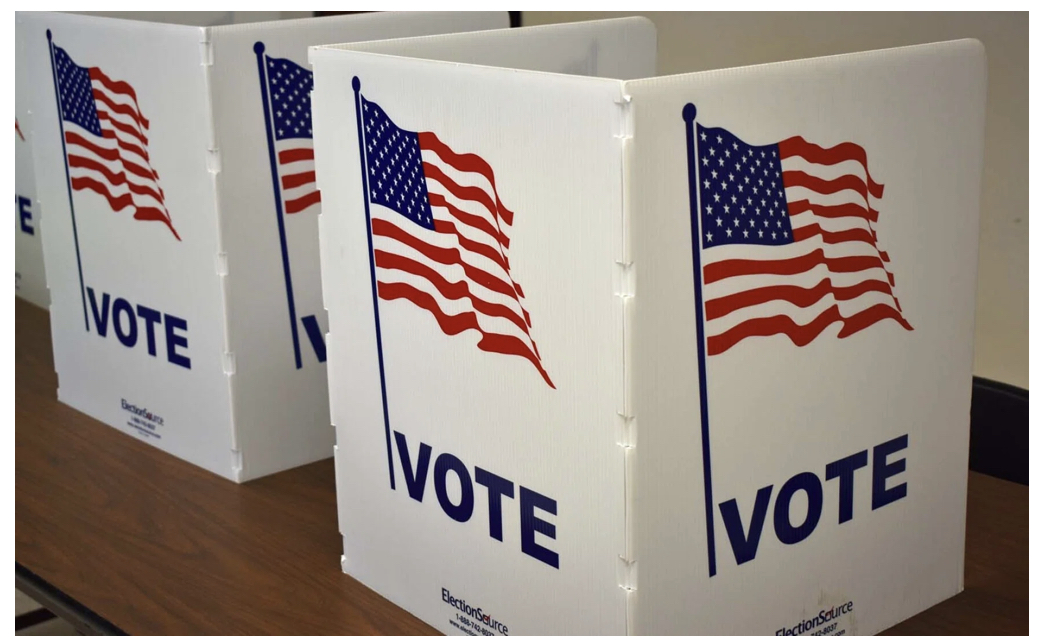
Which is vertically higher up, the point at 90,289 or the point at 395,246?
the point at 395,246

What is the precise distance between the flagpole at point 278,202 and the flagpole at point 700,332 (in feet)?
2.21

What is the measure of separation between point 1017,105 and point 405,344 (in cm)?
91

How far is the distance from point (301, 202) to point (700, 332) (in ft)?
2.25

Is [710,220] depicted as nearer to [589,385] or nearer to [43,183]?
[589,385]

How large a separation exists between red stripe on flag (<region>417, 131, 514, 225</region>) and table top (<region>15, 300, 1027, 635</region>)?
0.44 metres

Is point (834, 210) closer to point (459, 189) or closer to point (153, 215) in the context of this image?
point (459, 189)

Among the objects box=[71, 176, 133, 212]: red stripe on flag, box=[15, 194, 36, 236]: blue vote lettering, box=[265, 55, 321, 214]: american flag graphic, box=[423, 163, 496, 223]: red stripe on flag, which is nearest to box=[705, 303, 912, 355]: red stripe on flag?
box=[423, 163, 496, 223]: red stripe on flag

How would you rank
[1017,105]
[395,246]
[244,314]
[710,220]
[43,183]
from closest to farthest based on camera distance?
[710,220], [395,246], [244,314], [1017,105], [43,183]

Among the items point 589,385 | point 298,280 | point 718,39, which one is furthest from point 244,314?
Result: point 718,39

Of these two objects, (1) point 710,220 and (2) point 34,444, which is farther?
(2) point 34,444

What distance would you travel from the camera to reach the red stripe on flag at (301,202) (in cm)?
154

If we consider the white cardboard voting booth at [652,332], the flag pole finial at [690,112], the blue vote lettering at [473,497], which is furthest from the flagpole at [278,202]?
the flag pole finial at [690,112]

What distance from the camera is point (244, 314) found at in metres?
1.53
